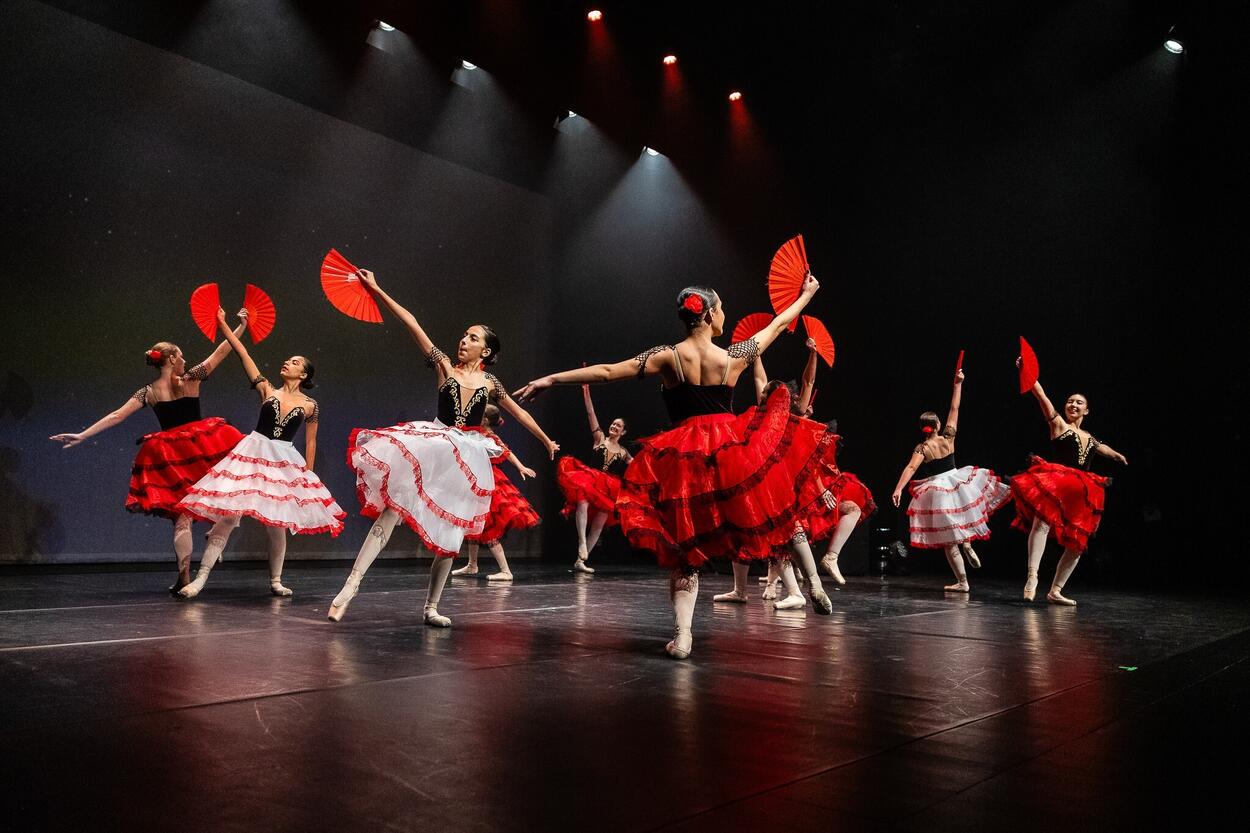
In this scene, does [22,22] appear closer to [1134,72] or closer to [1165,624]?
[1165,624]

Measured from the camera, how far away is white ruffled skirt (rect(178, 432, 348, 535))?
525 centimetres

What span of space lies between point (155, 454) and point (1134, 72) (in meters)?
8.84

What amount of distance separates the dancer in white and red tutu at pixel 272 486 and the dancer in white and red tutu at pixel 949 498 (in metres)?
4.44

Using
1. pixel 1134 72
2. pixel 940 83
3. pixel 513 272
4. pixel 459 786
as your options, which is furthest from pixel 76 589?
pixel 1134 72

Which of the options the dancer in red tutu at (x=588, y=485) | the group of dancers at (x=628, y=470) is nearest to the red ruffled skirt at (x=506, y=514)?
the group of dancers at (x=628, y=470)

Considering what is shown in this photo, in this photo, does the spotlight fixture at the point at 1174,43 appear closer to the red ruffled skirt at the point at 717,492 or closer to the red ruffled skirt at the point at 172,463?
the red ruffled skirt at the point at 717,492

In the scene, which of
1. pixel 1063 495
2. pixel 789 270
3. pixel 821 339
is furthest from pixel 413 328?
pixel 1063 495

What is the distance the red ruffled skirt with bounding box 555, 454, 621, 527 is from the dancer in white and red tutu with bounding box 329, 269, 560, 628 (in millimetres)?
4688

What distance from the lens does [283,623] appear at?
4309mm

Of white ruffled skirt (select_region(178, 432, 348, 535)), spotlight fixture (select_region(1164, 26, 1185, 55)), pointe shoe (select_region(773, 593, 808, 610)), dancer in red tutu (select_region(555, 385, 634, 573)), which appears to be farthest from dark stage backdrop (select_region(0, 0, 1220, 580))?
pointe shoe (select_region(773, 593, 808, 610))

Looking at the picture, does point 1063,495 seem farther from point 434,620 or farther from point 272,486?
point 272,486

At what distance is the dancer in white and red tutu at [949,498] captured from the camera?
764cm

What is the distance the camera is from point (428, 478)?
4152 millimetres

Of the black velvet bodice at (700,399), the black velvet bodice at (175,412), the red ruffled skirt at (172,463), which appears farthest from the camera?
the black velvet bodice at (175,412)
